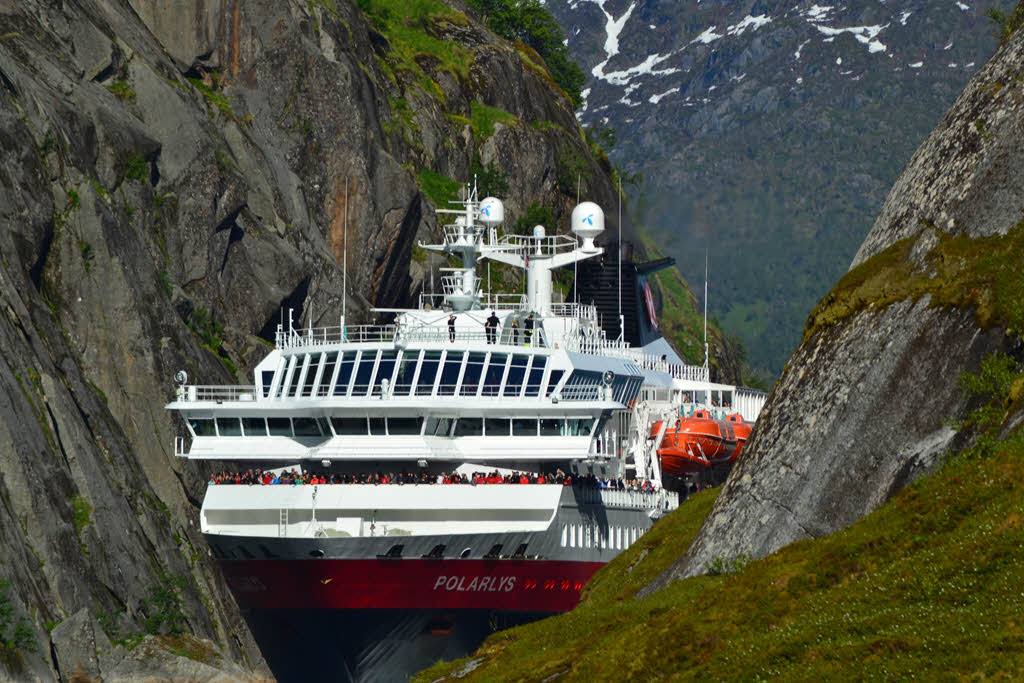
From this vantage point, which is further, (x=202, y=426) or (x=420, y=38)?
(x=420, y=38)

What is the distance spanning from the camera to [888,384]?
91.7 ft

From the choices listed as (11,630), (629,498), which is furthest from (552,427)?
(11,630)

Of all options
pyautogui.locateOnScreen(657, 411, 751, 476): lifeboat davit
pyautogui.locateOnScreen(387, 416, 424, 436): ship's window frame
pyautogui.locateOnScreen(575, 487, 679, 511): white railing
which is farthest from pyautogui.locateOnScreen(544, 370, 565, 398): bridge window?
pyautogui.locateOnScreen(657, 411, 751, 476): lifeboat davit

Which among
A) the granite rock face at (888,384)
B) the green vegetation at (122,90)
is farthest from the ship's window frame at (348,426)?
the granite rock face at (888,384)

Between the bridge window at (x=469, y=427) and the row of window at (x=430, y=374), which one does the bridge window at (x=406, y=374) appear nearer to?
the row of window at (x=430, y=374)

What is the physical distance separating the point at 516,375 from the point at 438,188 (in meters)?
43.9

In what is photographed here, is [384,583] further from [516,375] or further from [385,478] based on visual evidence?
[516,375]

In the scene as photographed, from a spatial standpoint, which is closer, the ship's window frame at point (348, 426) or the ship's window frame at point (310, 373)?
the ship's window frame at point (348, 426)

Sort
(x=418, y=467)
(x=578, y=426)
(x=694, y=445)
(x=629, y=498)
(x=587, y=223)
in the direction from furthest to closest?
(x=587, y=223) < (x=694, y=445) < (x=629, y=498) < (x=578, y=426) < (x=418, y=467)

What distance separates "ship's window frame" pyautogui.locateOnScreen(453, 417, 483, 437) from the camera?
59719 millimetres

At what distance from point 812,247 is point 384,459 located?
75.3m

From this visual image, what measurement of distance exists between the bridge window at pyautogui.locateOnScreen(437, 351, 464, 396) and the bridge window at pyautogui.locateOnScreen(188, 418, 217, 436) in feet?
27.1

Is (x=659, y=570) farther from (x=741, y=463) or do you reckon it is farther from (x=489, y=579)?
(x=489, y=579)

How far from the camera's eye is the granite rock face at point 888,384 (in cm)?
2762
